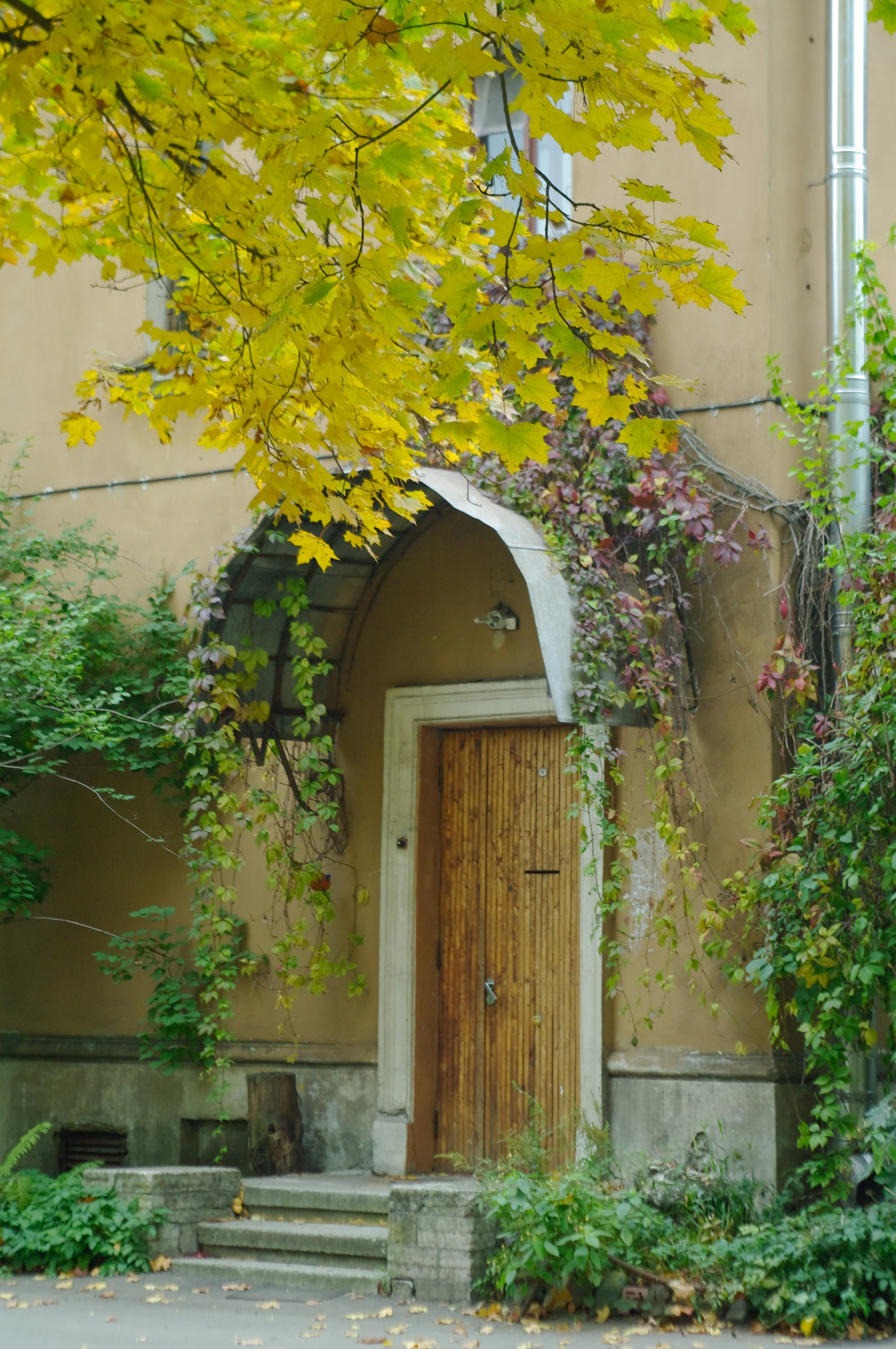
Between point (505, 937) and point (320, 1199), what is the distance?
6.05 ft

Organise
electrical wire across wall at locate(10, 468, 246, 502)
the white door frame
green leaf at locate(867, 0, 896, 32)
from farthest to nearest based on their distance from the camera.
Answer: electrical wire across wall at locate(10, 468, 246, 502) < the white door frame < green leaf at locate(867, 0, 896, 32)

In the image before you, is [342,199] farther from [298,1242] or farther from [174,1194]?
[174,1194]

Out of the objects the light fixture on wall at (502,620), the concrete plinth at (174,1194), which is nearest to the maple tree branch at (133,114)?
the light fixture on wall at (502,620)

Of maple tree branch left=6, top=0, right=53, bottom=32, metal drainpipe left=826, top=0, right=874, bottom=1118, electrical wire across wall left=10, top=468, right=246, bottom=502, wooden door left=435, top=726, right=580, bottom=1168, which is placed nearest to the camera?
maple tree branch left=6, top=0, right=53, bottom=32

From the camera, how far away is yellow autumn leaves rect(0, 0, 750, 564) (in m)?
4.27

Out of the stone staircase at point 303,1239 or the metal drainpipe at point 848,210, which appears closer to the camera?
the stone staircase at point 303,1239

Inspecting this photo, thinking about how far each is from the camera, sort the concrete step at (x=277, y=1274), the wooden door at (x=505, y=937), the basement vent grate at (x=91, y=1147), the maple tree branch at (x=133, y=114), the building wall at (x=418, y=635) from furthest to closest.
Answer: the basement vent grate at (x=91, y=1147)
the wooden door at (x=505, y=937)
the building wall at (x=418, y=635)
the concrete step at (x=277, y=1274)
the maple tree branch at (x=133, y=114)

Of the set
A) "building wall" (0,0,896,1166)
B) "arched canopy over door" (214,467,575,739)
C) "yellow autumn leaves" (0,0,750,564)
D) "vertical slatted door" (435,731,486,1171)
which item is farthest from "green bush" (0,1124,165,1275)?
"yellow autumn leaves" (0,0,750,564)

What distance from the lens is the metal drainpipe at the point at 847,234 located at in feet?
26.1

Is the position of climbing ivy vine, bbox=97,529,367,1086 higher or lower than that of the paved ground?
higher

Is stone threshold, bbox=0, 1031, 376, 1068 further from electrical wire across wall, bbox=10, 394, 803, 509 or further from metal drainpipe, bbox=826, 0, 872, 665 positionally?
metal drainpipe, bbox=826, 0, 872, 665

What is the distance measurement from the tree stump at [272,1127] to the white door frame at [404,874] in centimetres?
52

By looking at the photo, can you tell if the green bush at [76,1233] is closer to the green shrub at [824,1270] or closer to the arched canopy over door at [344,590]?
the arched canopy over door at [344,590]

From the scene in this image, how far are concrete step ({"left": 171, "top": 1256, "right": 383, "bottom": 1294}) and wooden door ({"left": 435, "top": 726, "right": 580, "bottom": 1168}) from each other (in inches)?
57.9
